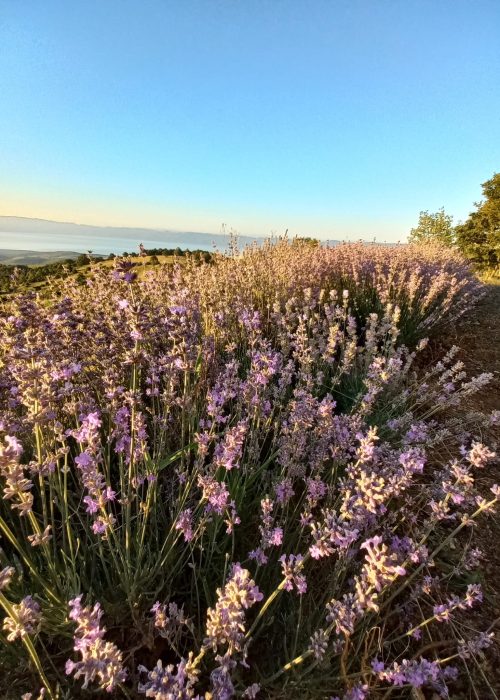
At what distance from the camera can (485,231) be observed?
30328 millimetres

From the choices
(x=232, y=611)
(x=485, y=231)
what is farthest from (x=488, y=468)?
(x=485, y=231)

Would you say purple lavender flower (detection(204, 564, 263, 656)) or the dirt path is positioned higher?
purple lavender flower (detection(204, 564, 263, 656))

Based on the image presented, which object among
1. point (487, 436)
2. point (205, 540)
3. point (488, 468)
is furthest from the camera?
point (487, 436)

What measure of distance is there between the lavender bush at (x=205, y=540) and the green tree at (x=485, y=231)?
32098 mm

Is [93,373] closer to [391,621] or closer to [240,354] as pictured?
[240,354]

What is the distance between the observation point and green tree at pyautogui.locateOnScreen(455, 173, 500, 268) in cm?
2945

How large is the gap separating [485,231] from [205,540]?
3562 cm

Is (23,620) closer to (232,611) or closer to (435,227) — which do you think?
(232,611)

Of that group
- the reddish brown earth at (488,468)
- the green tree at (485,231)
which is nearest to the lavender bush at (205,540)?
the reddish brown earth at (488,468)

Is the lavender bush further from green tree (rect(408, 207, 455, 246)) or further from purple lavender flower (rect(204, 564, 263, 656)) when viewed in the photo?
green tree (rect(408, 207, 455, 246))

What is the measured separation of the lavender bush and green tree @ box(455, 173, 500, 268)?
32098 mm

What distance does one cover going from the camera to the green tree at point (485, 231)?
96.6 feet

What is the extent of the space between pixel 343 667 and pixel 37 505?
1689 mm

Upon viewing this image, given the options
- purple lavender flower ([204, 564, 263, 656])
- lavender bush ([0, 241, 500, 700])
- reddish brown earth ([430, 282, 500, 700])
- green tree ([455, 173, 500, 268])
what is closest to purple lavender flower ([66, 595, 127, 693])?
lavender bush ([0, 241, 500, 700])
